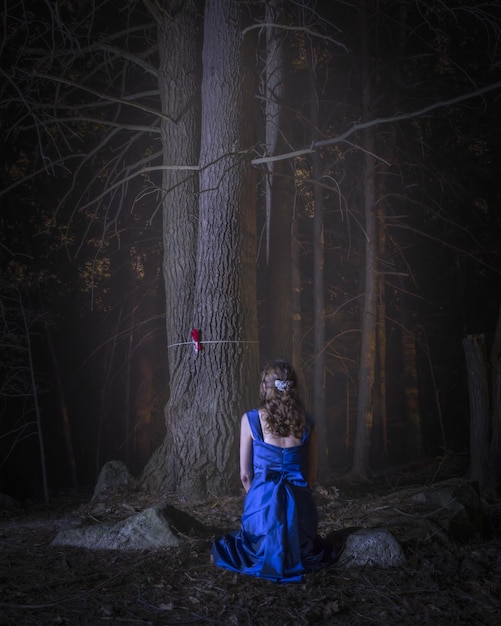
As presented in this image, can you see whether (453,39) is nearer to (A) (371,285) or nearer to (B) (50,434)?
(A) (371,285)

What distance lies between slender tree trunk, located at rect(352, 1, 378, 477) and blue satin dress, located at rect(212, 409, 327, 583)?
5.30m

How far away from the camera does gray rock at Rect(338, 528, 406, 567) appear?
439cm

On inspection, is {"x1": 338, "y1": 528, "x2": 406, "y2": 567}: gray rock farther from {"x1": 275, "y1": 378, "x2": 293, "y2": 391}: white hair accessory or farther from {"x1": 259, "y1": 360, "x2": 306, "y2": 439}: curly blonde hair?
{"x1": 275, "y1": 378, "x2": 293, "y2": 391}: white hair accessory

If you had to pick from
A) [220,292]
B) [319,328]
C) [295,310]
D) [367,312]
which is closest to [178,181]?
[220,292]

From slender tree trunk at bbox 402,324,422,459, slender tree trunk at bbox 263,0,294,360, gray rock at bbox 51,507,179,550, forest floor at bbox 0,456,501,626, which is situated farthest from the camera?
slender tree trunk at bbox 402,324,422,459

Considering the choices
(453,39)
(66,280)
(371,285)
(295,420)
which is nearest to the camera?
(295,420)

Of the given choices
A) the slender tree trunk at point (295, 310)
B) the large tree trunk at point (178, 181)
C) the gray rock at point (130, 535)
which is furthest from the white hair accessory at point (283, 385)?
the slender tree trunk at point (295, 310)

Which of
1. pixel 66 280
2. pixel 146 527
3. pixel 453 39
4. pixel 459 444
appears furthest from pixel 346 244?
pixel 146 527

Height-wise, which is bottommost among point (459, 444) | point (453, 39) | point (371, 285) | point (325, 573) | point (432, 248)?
point (459, 444)

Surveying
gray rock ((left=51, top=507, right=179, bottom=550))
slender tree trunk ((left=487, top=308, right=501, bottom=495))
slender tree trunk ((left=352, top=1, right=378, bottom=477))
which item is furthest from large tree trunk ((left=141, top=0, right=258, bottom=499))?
slender tree trunk ((left=352, top=1, right=378, bottom=477))

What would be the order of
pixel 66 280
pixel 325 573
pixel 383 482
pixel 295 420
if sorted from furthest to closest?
pixel 66 280 < pixel 383 482 < pixel 295 420 < pixel 325 573

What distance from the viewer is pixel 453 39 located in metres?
11.5

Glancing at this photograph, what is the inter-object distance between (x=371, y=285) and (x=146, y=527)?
6.12 meters

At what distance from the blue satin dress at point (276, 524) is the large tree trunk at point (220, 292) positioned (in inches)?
92.8
